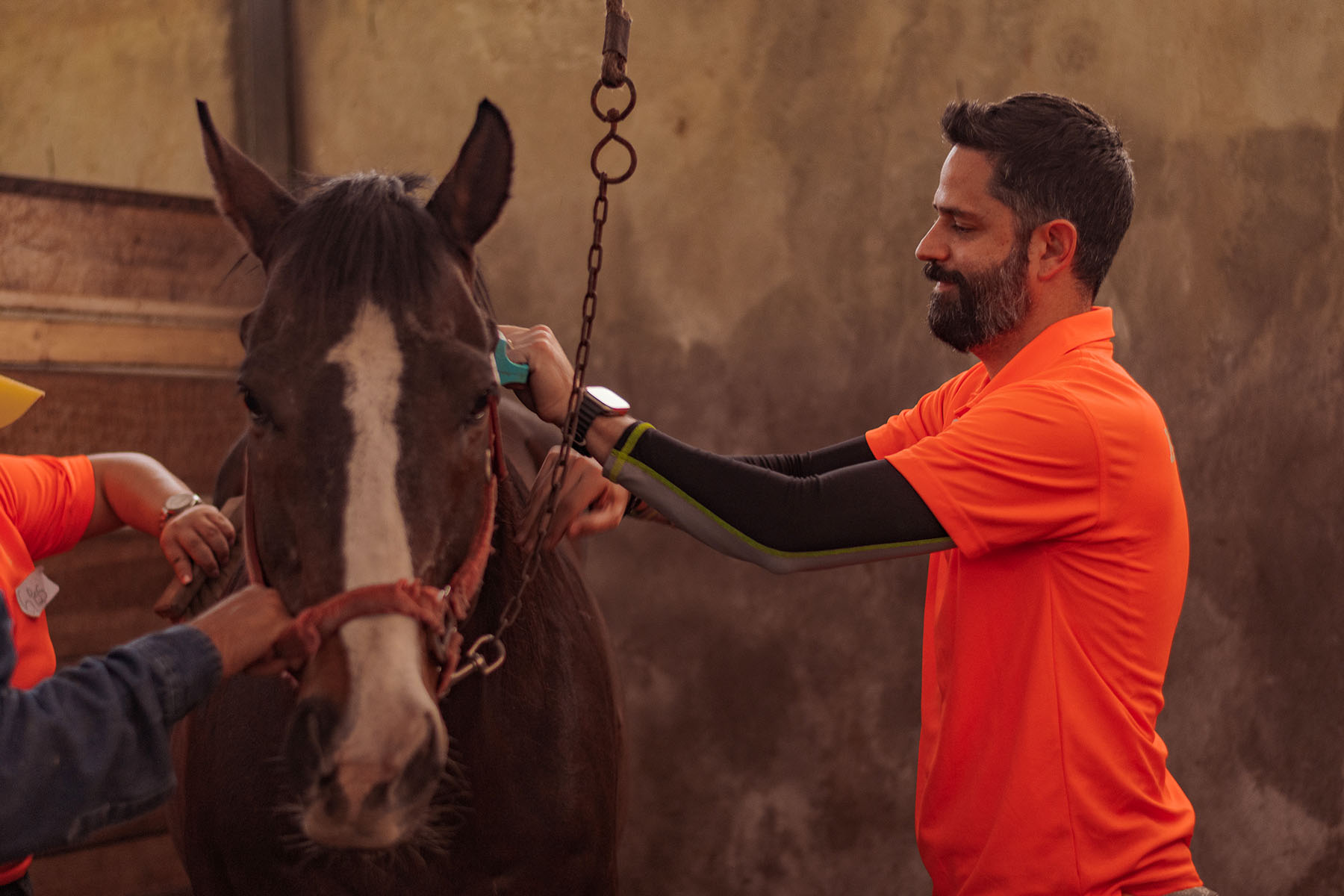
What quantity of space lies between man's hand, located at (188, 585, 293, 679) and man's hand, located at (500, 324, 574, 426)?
48 centimetres

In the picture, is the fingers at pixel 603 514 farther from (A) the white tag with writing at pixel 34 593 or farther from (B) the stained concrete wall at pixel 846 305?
(B) the stained concrete wall at pixel 846 305

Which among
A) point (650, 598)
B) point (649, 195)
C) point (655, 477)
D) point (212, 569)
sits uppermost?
point (649, 195)

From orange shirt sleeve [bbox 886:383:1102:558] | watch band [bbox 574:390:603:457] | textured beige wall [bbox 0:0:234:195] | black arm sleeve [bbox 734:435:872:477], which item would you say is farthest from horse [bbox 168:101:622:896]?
textured beige wall [bbox 0:0:234:195]

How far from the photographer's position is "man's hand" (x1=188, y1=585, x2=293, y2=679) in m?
1.08

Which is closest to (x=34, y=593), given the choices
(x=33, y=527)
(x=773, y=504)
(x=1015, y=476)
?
(x=33, y=527)

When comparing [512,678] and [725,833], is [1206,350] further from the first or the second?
[512,678]

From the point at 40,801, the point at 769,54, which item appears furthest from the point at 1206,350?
the point at 40,801

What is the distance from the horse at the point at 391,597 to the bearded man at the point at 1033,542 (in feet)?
0.76

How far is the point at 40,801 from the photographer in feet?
2.99

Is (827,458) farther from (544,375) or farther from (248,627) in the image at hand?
(248,627)

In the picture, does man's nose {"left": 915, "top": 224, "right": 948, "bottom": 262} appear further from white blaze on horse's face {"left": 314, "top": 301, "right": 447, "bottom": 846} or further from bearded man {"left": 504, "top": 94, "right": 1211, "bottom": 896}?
white blaze on horse's face {"left": 314, "top": 301, "right": 447, "bottom": 846}

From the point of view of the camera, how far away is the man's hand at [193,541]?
1659 mm

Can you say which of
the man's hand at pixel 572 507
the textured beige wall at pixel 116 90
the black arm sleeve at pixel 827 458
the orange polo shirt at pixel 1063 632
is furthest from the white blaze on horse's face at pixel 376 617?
the textured beige wall at pixel 116 90

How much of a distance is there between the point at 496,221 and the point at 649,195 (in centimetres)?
184
